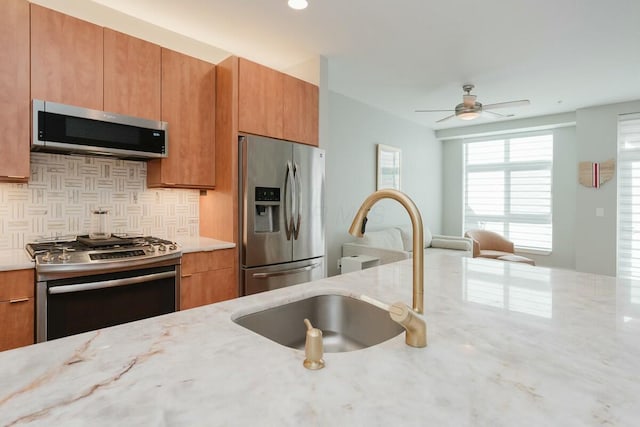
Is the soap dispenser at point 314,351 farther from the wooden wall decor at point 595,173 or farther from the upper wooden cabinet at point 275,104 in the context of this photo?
the wooden wall decor at point 595,173

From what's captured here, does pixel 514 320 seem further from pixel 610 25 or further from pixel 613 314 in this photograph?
pixel 610 25

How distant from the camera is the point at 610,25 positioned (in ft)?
8.68

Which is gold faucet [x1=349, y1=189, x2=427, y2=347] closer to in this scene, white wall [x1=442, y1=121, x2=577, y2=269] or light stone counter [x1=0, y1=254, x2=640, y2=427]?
light stone counter [x1=0, y1=254, x2=640, y2=427]

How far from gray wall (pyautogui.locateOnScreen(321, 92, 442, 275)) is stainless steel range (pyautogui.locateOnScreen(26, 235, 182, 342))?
192 centimetres

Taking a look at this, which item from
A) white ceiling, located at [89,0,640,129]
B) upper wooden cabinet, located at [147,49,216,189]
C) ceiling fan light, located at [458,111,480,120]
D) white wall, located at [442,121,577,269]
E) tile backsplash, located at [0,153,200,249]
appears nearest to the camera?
tile backsplash, located at [0,153,200,249]

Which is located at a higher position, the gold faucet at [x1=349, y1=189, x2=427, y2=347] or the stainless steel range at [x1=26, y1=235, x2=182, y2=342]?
the gold faucet at [x1=349, y1=189, x2=427, y2=347]

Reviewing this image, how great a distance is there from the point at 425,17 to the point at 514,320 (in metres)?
2.37

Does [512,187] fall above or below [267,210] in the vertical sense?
above

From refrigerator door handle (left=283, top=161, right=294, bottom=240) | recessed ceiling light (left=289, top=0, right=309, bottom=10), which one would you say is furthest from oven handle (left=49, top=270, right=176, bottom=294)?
recessed ceiling light (left=289, top=0, right=309, bottom=10)

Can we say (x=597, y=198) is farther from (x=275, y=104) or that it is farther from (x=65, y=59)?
(x=65, y=59)

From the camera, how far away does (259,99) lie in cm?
282

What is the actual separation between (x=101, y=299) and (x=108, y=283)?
0.32 feet

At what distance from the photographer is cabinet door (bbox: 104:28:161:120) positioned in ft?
7.47

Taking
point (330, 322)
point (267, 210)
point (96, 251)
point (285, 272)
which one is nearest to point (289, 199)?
point (267, 210)
